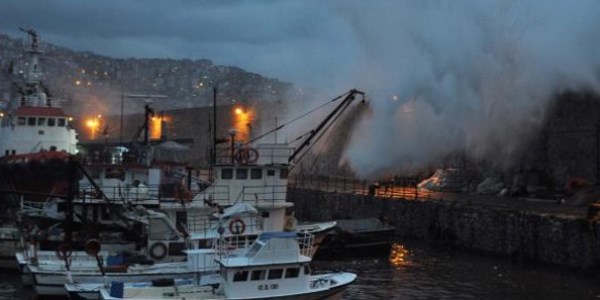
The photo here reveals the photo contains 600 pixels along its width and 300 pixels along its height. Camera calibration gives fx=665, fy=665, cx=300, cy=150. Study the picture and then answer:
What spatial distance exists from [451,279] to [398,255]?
6.50 meters

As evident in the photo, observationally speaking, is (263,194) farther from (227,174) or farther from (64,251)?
(64,251)

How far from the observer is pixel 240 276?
19.2 meters

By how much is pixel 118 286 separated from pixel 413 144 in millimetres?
38639

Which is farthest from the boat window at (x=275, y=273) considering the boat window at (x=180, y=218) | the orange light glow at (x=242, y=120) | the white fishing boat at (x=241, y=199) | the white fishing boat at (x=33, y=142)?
the orange light glow at (x=242, y=120)

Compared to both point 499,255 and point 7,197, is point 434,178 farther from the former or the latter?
point 7,197

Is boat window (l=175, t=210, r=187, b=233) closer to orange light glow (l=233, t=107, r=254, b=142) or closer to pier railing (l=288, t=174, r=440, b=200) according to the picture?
pier railing (l=288, t=174, r=440, b=200)

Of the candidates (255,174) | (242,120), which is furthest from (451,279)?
(242,120)

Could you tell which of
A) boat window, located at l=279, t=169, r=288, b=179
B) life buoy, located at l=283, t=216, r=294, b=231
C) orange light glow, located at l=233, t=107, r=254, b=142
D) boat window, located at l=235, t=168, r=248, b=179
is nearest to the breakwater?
life buoy, located at l=283, t=216, r=294, b=231

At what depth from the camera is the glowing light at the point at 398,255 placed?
30.1 meters

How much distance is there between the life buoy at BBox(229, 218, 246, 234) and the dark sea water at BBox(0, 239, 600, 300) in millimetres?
4337

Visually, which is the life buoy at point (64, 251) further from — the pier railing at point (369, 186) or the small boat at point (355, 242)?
the pier railing at point (369, 186)

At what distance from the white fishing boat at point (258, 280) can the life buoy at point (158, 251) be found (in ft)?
11.6

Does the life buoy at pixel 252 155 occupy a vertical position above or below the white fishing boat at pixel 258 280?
above

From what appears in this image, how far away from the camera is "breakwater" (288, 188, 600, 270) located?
86.9 ft
